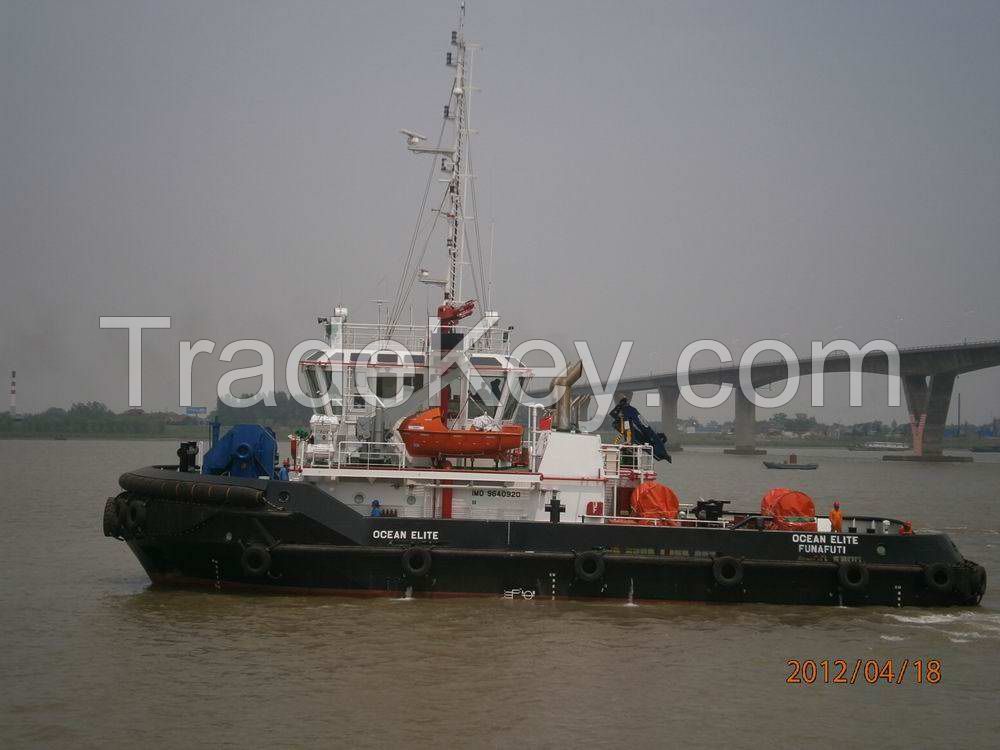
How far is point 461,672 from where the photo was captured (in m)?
10.7

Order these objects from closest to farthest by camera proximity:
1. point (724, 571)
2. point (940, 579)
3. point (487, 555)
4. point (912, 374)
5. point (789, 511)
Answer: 1. point (487, 555)
2. point (724, 571)
3. point (940, 579)
4. point (789, 511)
5. point (912, 374)

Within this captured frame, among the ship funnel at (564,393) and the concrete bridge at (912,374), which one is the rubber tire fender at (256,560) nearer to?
the ship funnel at (564,393)

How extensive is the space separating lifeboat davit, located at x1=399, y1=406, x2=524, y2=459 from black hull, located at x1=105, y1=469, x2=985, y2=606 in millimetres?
1019

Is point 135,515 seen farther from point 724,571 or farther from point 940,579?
point 940,579

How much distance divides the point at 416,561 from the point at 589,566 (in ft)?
7.65

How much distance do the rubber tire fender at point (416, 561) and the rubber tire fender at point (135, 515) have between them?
3.56 meters

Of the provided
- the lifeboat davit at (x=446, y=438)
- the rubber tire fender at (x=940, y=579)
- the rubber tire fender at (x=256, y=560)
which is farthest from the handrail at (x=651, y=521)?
the rubber tire fender at (x=256, y=560)

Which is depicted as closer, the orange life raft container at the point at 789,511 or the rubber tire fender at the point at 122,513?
the rubber tire fender at the point at 122,513

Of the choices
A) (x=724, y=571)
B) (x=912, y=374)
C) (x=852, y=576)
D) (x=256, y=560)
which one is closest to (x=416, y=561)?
(x=256, y=560)

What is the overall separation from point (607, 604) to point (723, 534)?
6.07ft

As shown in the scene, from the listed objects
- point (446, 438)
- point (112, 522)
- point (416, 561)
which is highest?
point (446, 438)

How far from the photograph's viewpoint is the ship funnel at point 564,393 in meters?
15.8

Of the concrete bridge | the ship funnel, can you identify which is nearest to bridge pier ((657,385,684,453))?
the concrete bridge
